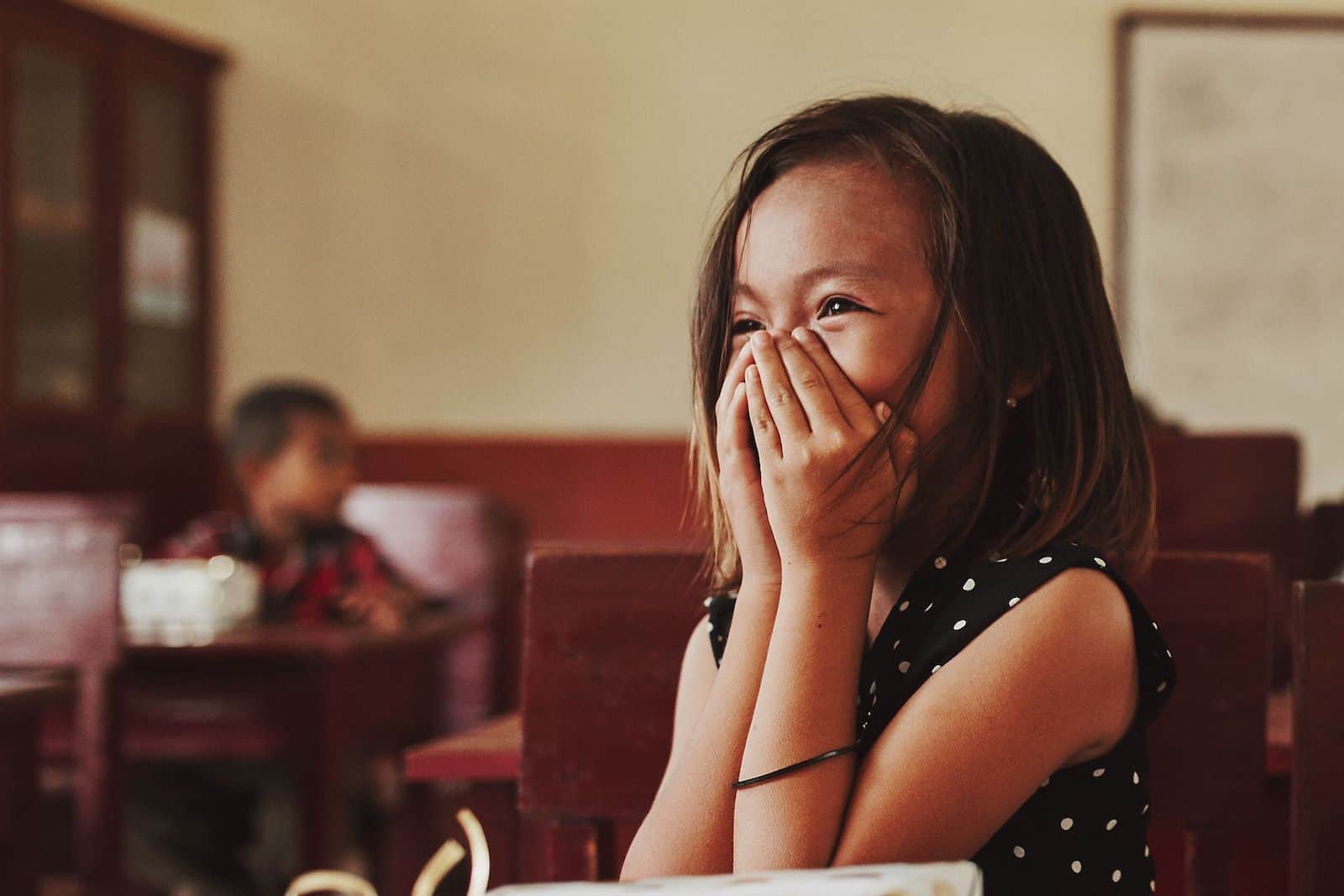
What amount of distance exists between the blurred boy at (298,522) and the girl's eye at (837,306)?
2.06 meters

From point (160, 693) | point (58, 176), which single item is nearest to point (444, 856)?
point (160, 693)

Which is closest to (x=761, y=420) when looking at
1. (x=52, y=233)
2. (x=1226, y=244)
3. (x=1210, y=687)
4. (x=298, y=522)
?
(x=1210, y=687)

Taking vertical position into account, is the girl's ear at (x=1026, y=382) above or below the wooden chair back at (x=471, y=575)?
above

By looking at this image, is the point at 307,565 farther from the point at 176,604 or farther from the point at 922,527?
the point at 922,527

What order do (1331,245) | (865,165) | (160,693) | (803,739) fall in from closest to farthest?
(803,739) < (865,165) < (160,693) < (1331,245)

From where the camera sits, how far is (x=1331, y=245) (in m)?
4.22

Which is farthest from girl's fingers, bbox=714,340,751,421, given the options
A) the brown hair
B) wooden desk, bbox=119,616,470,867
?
wooden desk, bbox=119,616,470,867

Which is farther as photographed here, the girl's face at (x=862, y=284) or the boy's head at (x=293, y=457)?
the boy's head at (x=293, y=457)

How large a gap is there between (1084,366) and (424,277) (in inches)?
140

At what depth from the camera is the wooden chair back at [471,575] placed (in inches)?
124

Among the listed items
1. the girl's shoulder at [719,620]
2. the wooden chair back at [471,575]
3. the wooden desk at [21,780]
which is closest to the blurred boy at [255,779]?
the wooden chair back at [471,575]

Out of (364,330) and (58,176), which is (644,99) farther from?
(58,176)

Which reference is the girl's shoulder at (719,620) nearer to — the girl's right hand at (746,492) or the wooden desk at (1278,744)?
the girl's right hand at (746,492)

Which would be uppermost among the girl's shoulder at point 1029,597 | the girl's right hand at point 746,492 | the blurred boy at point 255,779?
the girl's right hand at point 746,492
